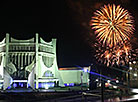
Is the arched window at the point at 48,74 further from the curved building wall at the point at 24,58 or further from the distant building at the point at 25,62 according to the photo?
the curved building wall at the point at 24,58

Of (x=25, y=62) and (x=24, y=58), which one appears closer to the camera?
(x=25, y=62)

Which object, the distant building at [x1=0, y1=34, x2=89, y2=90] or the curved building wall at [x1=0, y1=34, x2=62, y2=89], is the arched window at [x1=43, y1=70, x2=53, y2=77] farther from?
the curved building wall at [x1=0, y1=34, x2=62, y2=89]

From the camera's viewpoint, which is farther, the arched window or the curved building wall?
the arched window

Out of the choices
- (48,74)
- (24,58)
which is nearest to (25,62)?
(24,58)

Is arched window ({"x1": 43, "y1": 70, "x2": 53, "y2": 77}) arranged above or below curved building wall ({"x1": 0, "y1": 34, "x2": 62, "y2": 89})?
below

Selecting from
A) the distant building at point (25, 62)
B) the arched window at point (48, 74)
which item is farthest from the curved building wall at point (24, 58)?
the arched window at point (48, 74)

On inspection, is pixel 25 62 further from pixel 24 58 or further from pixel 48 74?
pixel 48 74

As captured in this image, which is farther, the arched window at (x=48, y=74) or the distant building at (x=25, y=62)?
the arched window at (x=48, y=74)

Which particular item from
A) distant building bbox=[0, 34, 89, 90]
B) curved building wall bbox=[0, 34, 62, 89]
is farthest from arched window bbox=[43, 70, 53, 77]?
curved building wall bbox=[0, 34, 62, 89]

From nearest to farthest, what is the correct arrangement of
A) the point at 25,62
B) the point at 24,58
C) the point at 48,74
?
the point at 25,62 → the point at 24,58 → the point at 48,74

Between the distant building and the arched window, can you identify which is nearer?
the distant building

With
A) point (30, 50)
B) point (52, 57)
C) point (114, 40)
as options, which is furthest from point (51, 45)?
point (114, 40)

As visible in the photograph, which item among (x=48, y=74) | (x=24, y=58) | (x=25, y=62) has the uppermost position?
(x=24, y=58)

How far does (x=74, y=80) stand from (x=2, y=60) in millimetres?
32341
